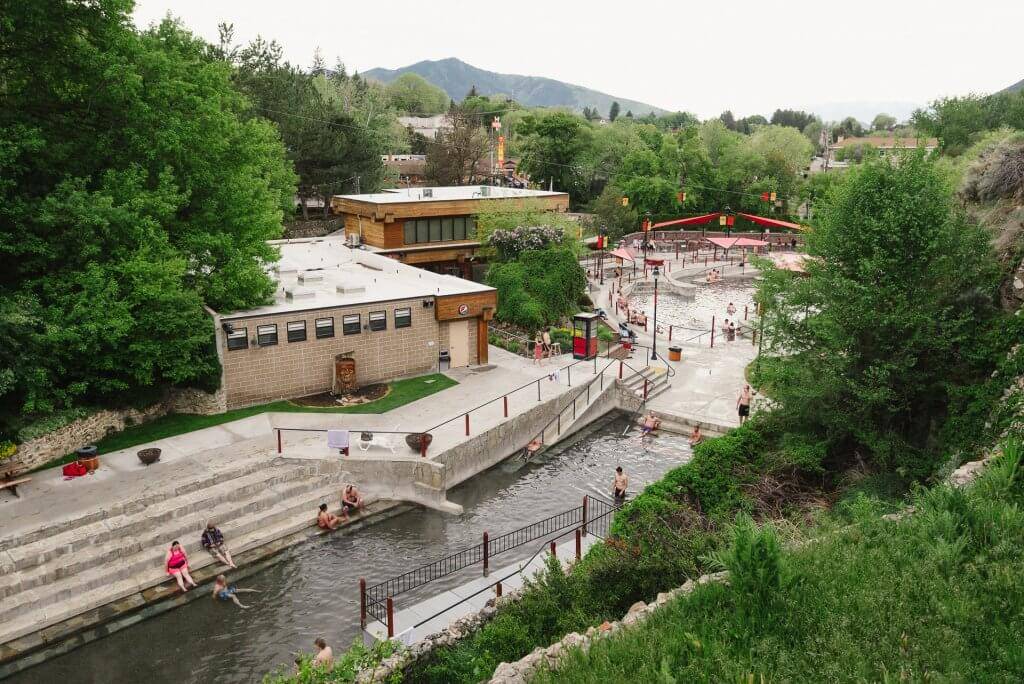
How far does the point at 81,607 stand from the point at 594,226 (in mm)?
53402

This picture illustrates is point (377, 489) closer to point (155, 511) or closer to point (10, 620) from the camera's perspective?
point (155, 511)

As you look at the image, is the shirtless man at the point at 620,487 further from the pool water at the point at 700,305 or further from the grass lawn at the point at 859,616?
the pool water at the point at 700,305

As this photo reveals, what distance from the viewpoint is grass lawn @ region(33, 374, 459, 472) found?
2286 cm

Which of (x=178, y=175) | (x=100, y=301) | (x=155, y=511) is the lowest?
(x=155, y=511)

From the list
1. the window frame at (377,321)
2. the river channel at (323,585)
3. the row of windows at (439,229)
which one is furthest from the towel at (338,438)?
the row of windows at (439,229)

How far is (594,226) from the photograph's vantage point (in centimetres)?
6450

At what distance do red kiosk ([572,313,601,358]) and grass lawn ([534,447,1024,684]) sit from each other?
2124cm

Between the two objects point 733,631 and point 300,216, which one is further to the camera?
point 300,216

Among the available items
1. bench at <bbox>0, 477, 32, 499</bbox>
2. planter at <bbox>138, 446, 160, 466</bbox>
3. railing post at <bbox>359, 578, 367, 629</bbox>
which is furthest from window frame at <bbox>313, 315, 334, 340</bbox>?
railing post at <bbox>359, 578, 367, 629</bbox>

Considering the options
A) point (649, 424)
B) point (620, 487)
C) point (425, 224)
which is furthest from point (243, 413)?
point (425, 224)

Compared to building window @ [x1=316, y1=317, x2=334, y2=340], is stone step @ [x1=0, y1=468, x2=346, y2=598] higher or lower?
lower

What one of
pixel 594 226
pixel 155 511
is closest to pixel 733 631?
pixel 155 511

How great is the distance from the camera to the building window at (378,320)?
2856 cm

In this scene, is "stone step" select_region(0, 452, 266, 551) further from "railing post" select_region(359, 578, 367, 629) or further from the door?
the door
